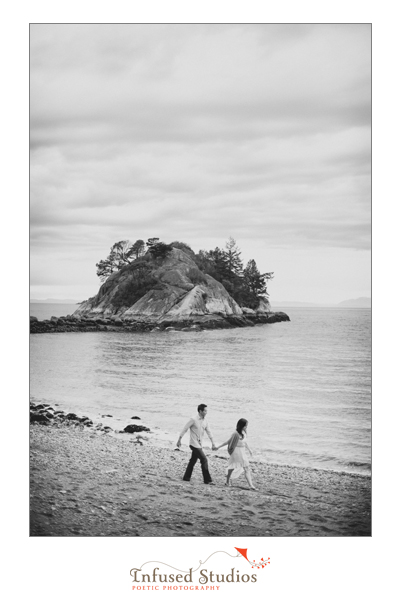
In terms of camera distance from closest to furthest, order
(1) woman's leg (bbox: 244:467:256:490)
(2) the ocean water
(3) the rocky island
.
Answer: (1) woman's leg (bbox: 244:467:256:490)
(2) the ocean water
(3) the rocky island

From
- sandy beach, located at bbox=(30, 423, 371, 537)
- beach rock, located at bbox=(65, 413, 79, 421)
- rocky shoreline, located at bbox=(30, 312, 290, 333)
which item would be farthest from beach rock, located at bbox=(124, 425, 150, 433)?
rocky shoreline, located at bbox=(30, 312, 290, 333)

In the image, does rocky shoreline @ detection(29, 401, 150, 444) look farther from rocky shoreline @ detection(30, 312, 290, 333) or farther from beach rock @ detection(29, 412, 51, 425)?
rocky shoreline @ detection(30, 312, 290, 333)

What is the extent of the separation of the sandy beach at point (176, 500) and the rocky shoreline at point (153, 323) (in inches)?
59.8

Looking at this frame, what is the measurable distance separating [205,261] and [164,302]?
2.89 ft

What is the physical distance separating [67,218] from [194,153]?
182 centimetres

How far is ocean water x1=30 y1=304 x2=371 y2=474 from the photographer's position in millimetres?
6695

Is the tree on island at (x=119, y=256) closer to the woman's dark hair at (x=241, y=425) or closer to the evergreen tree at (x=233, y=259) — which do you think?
the evergreen tree at (x=233, y=259)

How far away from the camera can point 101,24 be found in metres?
6.57

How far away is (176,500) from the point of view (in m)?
6.08

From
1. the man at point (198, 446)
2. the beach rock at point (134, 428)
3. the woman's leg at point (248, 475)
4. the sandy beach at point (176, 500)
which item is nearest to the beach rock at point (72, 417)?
the sandy beach at point (176, 500)
